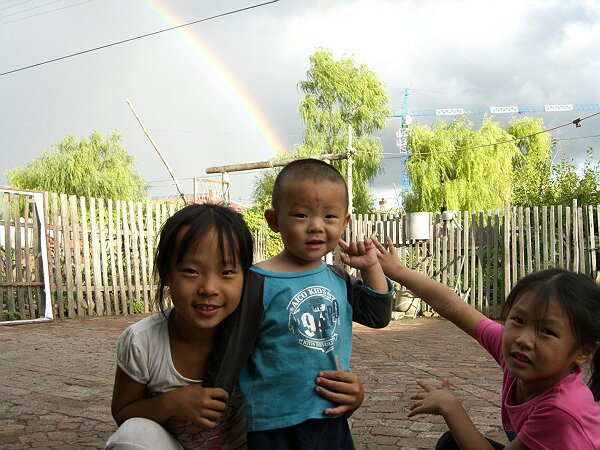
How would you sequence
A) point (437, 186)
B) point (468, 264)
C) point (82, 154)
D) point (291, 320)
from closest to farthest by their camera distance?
point (291, 320) < point (468, 264) < point (437, 186) < point (82, 154)

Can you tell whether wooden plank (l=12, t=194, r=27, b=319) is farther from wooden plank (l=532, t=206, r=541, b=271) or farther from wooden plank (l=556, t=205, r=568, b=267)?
wooden plank (l=556, t=205, r=568, b=267)

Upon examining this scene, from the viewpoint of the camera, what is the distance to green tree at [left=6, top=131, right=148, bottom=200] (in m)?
34.6

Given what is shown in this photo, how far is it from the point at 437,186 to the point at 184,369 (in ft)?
89.4

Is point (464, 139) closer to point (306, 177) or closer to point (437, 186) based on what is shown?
point (437, 186)

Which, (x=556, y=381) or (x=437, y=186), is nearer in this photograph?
(x=556, y=381)

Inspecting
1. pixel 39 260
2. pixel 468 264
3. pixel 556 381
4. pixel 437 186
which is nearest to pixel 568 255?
pixel 468 264

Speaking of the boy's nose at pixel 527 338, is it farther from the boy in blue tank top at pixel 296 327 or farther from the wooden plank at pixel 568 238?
the wooden plank at pixel 568 238

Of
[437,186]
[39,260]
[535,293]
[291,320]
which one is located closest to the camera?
[535,293]

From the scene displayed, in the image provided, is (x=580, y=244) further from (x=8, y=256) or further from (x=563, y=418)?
(x=563, y=418)

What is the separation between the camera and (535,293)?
1.82 meters

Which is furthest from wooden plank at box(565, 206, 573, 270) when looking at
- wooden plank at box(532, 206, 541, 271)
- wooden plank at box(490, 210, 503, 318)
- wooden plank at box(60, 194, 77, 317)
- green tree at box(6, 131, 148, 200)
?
green tree at box(6, 131, 148, 200)

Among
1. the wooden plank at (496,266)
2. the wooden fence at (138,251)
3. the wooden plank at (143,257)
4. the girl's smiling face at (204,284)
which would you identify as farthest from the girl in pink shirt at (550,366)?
the wooden plank at (143,257)

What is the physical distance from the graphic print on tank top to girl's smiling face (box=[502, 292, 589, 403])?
A: 1.73 feet

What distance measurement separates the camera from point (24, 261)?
10.0 meters
